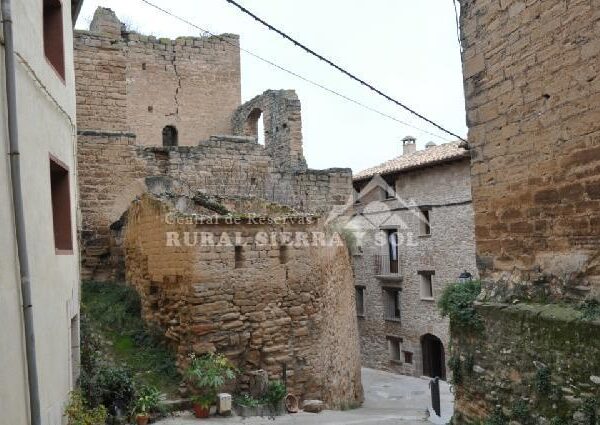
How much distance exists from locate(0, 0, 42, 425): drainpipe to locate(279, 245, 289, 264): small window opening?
17.8 feet

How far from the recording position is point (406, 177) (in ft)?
75.0

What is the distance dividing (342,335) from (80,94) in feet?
25.5

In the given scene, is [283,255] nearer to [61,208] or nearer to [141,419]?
[141,419]

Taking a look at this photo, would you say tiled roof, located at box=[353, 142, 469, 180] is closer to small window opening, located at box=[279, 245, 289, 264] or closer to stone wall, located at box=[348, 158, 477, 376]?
stone wall, located at box=[348, 158, 477, 376]

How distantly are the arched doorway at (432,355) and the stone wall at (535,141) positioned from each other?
1736 centimetres

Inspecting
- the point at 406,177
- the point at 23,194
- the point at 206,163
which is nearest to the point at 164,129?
the point at 206,163

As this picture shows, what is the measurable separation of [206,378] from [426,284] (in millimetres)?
15330

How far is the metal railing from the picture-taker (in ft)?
77.9

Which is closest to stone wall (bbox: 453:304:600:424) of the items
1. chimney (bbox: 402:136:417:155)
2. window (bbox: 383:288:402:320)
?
window (bbox: 383:288:402:320)

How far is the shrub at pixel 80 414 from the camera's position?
6242 mm

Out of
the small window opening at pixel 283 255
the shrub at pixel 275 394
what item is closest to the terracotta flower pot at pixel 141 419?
the shrub at pixel 275 394

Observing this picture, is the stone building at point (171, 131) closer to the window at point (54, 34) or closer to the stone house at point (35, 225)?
the stone house at point (35, 225)

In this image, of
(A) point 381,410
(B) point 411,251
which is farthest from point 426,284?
(A) point 381,410

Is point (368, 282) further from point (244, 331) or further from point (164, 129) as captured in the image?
point (244, 331)
